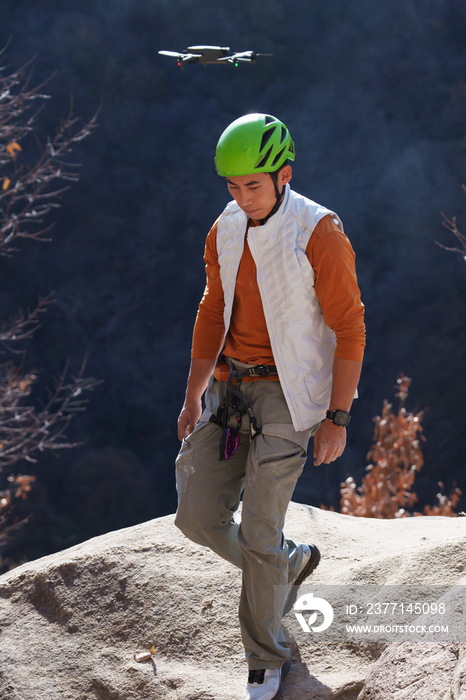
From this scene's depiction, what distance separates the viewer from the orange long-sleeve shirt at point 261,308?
2.14 metres

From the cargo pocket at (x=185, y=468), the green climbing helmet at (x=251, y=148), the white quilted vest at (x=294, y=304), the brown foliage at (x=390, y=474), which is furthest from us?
the brown foliage at (x=390, y=474)

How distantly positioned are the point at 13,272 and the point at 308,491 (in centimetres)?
724

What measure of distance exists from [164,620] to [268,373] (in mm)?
1145

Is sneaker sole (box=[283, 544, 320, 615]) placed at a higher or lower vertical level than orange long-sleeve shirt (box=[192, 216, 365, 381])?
lower

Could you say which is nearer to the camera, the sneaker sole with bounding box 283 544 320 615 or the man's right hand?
the sneaker sole with bounding box 283 544 320 615

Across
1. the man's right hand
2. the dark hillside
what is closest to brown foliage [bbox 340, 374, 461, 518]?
the man's right hand

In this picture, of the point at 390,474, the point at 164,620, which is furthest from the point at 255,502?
the point at 390,474

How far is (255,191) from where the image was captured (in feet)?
7.14

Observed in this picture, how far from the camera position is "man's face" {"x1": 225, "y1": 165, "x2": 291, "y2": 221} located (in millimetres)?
2162

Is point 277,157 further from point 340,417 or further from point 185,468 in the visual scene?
point 185,468

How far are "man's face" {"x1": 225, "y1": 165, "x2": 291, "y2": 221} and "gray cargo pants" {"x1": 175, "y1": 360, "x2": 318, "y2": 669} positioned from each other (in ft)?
1.76

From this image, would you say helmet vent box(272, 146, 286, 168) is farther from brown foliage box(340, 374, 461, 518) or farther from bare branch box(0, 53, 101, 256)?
brown foliage box(340, 374, 461, 518)

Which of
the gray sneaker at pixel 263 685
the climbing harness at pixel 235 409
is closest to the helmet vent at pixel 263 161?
the climbing harness at pixel 235 409

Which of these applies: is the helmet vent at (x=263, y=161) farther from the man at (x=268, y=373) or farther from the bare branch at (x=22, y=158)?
the bare branch at (x=22, y=158)
